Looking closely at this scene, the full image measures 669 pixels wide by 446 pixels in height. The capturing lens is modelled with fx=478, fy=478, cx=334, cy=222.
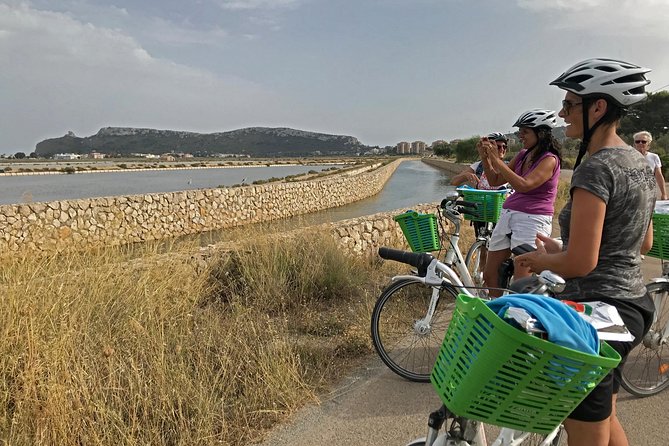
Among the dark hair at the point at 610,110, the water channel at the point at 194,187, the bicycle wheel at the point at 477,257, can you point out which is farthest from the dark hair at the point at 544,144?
the water channel at the point at 194,187

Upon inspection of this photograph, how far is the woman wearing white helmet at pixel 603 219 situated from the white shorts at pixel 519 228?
1.90 m

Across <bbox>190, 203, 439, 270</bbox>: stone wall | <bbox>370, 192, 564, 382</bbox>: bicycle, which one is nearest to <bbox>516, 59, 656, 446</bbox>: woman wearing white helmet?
<bbox>370, 192, 564, 382</bbox>: bicycle

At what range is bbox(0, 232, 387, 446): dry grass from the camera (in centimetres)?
274

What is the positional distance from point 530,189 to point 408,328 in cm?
160

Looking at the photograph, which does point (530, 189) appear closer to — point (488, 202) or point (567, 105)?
point (488, 202)

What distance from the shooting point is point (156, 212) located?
17.2m

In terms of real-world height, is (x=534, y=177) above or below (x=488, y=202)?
above

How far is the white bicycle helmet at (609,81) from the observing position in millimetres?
1948

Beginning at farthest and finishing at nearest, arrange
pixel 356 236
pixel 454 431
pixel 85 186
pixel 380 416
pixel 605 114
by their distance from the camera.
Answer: pixel 85 186 < pixel 356 236 < pixel 380 416 < pixel 605 114 < pixel 454 431

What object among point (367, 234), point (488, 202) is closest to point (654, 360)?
point (488, 202)

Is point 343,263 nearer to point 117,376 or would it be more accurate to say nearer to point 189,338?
point 189,338

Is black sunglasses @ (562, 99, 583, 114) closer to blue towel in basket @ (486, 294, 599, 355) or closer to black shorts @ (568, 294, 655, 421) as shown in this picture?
black shorts @ (568, 294, 655, 421)

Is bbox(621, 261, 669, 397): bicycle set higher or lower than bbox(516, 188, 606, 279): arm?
lower

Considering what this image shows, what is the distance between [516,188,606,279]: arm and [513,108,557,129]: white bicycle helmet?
252cm
